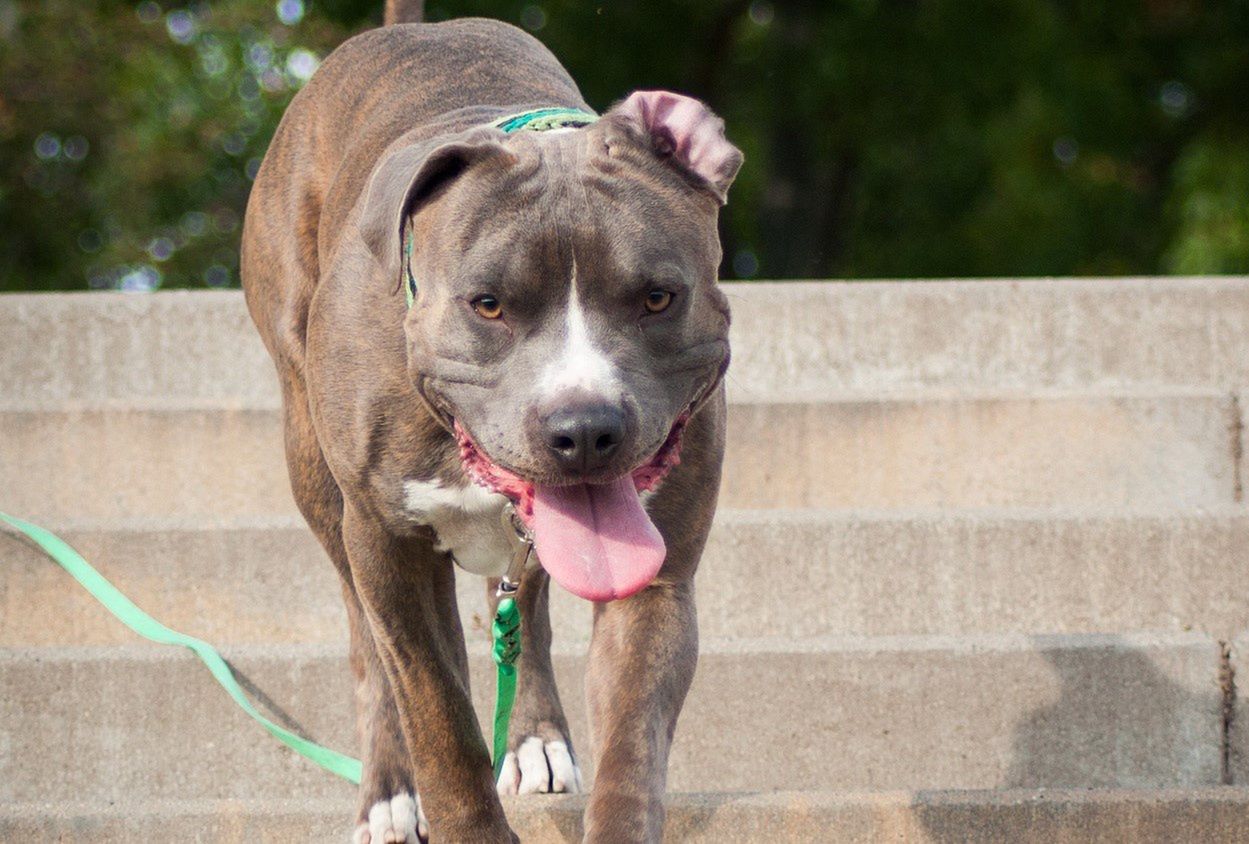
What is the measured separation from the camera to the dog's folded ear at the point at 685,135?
3.80 m

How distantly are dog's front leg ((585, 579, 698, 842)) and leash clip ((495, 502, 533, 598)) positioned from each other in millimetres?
198

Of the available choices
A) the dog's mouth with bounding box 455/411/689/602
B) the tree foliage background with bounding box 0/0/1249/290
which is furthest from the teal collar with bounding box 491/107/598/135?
the tree foliage background with bounding box 0/0/1249/290

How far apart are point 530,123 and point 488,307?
1.88ft

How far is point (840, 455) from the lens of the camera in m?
6.74

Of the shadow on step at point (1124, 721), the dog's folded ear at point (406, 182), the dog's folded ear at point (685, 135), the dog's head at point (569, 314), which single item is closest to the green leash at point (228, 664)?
the dog's head at point (569, 314)

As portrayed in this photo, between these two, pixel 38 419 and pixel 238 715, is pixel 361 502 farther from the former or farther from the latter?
pixel 38 419

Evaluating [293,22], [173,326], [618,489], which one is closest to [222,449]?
[173,326]

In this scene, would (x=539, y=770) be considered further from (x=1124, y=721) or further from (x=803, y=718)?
(x=1124, y=721)

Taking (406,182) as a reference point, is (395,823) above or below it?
below

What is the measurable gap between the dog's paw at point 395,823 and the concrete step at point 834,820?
0.43ft

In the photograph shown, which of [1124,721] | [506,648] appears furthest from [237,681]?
[1124,721]

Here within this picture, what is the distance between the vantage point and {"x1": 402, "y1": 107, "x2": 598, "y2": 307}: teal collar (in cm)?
382

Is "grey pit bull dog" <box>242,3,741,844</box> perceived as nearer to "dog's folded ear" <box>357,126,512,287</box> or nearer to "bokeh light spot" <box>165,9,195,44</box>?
"dog's folded ear" <box>357,126,512,287</box>

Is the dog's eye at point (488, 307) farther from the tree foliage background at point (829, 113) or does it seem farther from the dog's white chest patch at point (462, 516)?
the tree foliage background at point (829, 113)
